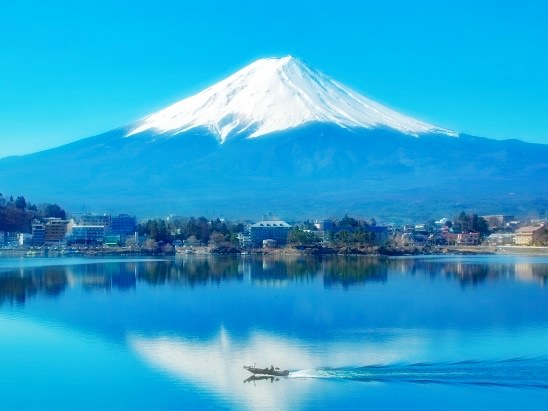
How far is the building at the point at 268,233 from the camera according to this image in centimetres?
2655

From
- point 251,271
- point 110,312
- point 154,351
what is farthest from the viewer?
point 251,271

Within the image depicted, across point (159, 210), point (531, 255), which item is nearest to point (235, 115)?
point (159, 210)

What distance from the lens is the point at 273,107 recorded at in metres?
57.0

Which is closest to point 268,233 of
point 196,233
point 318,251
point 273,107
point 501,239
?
point 196,233

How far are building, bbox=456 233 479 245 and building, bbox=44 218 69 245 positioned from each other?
12.0 meters

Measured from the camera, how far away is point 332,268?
18172mm

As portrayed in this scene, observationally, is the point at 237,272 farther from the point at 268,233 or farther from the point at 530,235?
the point at 530,235

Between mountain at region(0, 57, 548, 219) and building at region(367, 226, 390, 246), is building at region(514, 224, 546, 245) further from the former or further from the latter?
mountain at region(0, 57, 548, 219)

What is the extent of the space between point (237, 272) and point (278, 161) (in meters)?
36.4

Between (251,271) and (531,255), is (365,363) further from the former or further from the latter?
(531,255)

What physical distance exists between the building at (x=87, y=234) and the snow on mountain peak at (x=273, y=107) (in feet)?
88.7

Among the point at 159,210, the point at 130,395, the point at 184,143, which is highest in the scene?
the point at 184,143

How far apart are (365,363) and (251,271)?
32.8 ft

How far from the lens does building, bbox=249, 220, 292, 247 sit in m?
26.5
